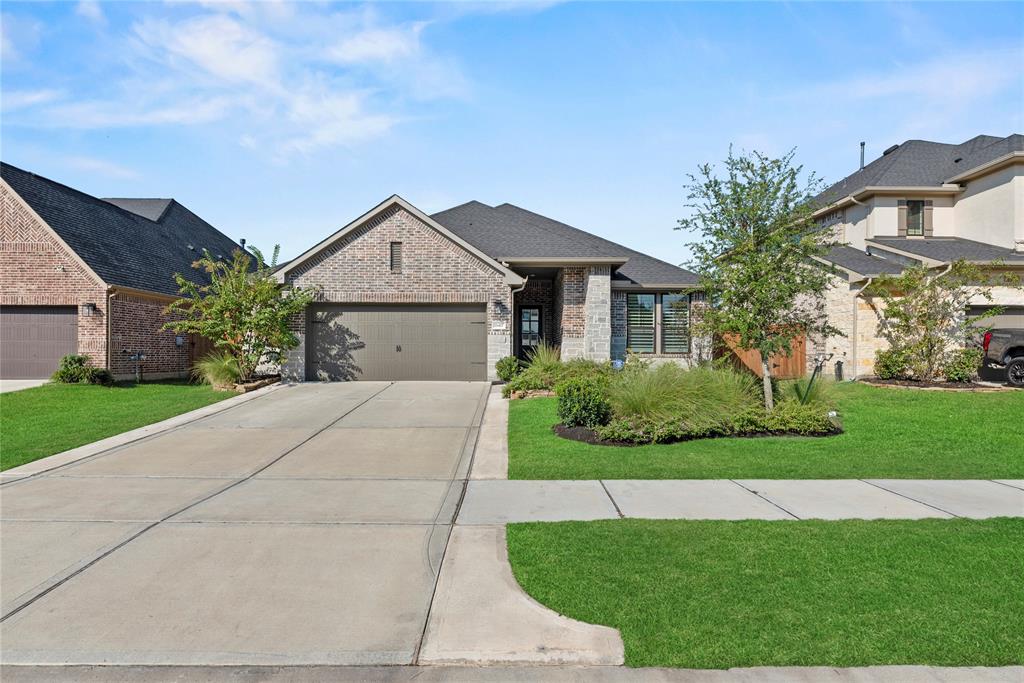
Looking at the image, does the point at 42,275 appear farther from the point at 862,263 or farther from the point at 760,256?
the point at 862,263

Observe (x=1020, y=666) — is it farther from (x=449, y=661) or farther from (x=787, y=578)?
(x=449, y=661)

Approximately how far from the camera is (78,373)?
640 inches

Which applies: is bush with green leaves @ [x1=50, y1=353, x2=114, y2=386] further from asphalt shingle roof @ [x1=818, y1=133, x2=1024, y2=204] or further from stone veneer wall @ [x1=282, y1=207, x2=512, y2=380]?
asphalt shingle roof @ [x1=818, y1=133, x2=1024, y2=204]

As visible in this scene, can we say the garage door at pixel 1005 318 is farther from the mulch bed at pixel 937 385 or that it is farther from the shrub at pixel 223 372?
the shrub at pixel 223 372

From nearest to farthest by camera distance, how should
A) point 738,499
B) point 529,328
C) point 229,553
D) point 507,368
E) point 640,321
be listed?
point 229,553 → point 738,499 → point 507,368 → point 640,321 → point 529,328

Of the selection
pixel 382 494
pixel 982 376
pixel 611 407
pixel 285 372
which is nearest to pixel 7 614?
pixel 382 494

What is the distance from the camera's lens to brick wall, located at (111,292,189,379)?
17.7m

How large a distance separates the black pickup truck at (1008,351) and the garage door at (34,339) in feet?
87.1

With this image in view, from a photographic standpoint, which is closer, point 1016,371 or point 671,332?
point 1016,371

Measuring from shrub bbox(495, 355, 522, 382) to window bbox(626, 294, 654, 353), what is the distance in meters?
4.56

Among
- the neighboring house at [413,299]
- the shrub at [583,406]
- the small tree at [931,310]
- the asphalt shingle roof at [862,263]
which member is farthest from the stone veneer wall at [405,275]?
the small tree at [931,310]

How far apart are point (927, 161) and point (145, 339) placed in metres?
30.5

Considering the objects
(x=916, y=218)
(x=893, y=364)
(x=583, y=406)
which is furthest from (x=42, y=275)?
(x=916, y=218)

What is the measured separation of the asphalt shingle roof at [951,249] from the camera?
18375mm
